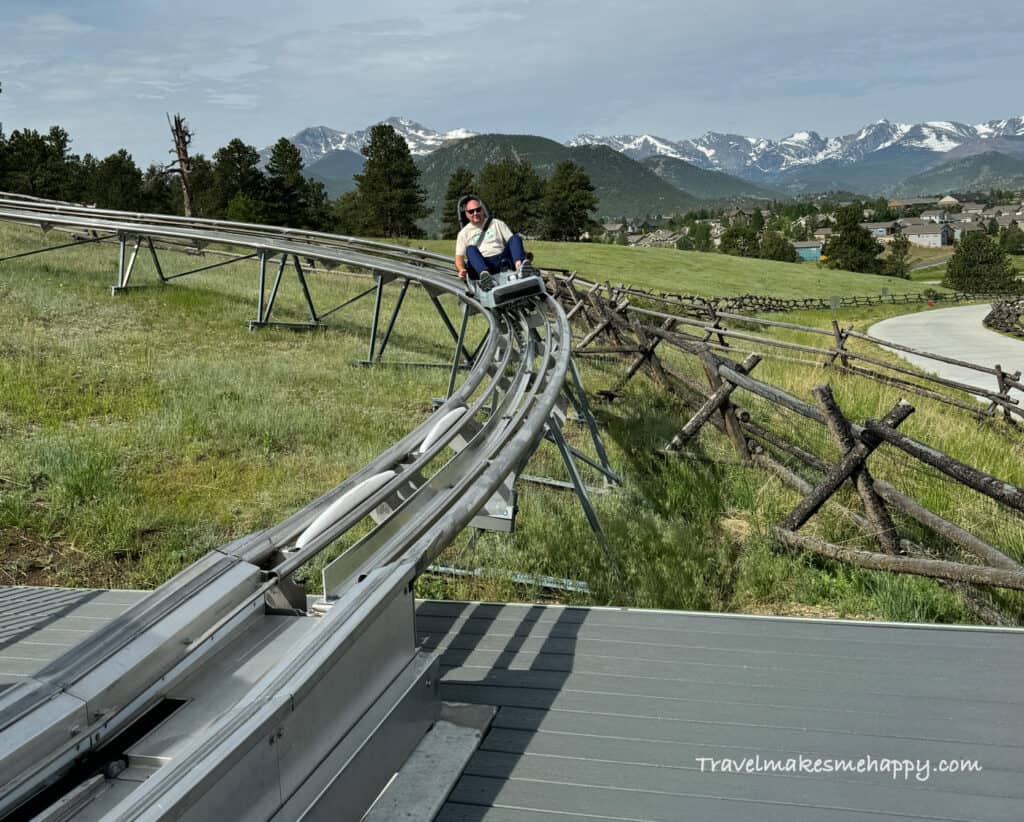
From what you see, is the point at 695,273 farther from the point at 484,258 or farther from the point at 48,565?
the point at 48,565

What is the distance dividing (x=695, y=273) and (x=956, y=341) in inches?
1167

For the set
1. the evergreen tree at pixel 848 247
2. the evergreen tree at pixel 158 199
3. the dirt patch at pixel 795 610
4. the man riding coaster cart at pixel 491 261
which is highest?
the evergreen tree at pixel 158 199

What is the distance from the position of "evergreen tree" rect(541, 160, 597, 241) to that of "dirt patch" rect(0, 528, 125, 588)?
92099 millimetres

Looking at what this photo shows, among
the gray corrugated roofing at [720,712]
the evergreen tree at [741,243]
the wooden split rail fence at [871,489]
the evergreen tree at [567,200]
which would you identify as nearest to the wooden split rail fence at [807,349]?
the wooden split rail fence at [871,489]

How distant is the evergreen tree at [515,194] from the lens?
95.6 m

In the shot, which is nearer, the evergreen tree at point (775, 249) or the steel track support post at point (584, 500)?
the steel track support post at point (584, 500)

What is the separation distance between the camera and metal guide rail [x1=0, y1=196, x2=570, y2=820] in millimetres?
2221

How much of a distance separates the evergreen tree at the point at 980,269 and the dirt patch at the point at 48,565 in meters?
103

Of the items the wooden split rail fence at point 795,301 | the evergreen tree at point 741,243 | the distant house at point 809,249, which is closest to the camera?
the wooden split rail fence at point 795,301

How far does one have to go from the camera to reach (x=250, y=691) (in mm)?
2686

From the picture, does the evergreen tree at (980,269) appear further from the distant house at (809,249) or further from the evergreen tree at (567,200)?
the distant house at (809,249)

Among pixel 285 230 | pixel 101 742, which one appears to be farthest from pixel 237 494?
pixel 285 230

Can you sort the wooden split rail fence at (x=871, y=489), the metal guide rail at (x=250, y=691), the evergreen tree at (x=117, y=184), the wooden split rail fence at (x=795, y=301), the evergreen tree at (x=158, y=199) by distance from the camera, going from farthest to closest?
the evergreen tree at (x=158, y=199) → the evergreen tree at (x=117, y=184) → the wooden split rail fence at (x=795, y=301) → the wooden split rail fence at (x=871, y=489) → the metal guide rail at (x=250, y=691)

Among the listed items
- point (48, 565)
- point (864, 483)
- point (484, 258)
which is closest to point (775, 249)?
point (484, 258)
